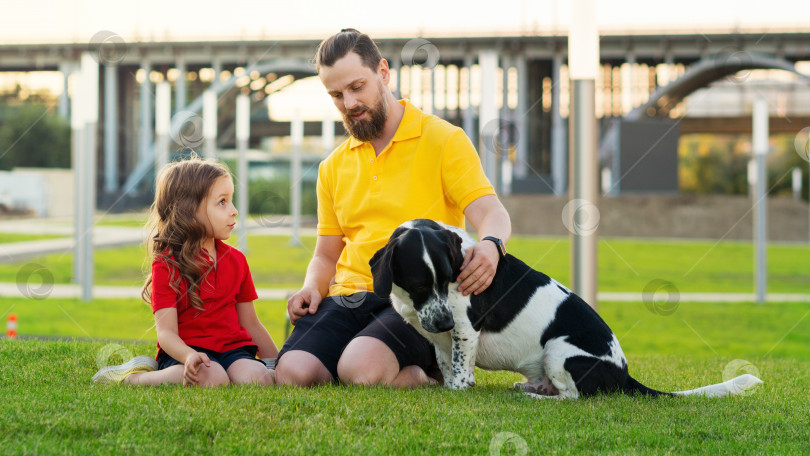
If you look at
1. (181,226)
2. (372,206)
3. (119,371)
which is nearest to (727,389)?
(372,206)

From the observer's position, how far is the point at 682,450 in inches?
125

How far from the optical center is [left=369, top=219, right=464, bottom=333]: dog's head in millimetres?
3674

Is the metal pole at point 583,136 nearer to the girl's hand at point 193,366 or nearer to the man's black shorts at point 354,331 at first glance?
the man's black shorts at point 354,331

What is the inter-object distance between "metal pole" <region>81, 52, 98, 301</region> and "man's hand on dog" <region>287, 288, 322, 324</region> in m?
10.5

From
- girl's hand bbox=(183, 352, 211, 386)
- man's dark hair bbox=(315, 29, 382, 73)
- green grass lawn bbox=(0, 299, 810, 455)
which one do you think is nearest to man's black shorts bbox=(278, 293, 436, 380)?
green grass lawn bbox=(0, 299, 810, 455)

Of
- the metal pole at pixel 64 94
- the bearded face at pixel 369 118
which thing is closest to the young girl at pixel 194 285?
the bearded face at pixel 369 118

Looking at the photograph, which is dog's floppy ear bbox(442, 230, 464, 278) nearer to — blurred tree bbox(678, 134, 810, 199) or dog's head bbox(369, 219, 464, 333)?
dog's head bbox(369, 219, 464, 333)

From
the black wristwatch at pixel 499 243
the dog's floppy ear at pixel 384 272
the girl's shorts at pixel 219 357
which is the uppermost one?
the black wristwatch at pixel 499 243

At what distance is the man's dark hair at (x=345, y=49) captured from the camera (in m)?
4.45

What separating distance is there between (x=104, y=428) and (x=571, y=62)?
4395 millimetres

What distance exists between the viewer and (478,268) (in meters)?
3.87

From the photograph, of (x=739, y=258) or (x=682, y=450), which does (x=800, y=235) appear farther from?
(x=682, y=450)

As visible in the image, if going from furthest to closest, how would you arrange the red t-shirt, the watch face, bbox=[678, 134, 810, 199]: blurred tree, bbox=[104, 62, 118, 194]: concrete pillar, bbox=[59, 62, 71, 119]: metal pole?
1. bbox=[678, 134, 810, 199]: blurred tree
2. bbox=[104, 62, 118, 194]: concrete pillar
3. bbox=[59, 62, 71, 119]: metal pole
4. the red t-shirt
5. the watch face

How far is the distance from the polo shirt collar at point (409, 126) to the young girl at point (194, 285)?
3.23 feet
